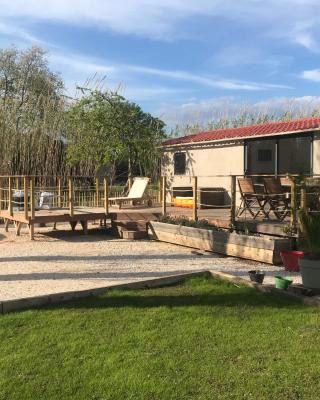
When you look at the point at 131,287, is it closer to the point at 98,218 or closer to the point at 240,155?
the point at 98,218

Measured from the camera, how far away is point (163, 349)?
361 cm

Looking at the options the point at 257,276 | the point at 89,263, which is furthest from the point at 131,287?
the point at 89,263

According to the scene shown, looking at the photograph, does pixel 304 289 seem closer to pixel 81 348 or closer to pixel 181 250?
pixel 81 348

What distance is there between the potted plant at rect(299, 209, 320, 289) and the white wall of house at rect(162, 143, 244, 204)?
679 cm

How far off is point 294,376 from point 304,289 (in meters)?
2.28

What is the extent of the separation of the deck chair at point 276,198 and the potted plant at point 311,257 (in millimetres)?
3457

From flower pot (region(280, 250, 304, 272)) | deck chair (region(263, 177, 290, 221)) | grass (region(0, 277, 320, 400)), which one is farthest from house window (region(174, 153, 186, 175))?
grass (region(0, 277, 320, 400))

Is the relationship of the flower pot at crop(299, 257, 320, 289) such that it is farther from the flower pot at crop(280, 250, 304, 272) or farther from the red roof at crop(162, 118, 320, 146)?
the red roof at crop(162, 118, 320, 146)

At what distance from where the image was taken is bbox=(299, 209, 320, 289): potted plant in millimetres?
5320

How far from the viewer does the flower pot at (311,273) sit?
5301 mm

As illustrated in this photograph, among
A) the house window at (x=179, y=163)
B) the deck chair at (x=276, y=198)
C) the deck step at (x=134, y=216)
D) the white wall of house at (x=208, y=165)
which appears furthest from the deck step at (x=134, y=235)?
the house window at (x=179, y=163)

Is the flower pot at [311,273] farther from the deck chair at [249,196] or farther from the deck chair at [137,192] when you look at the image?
the deck chair at [137,192]

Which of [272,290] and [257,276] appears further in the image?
[257,276]

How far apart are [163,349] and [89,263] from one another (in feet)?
13.0
